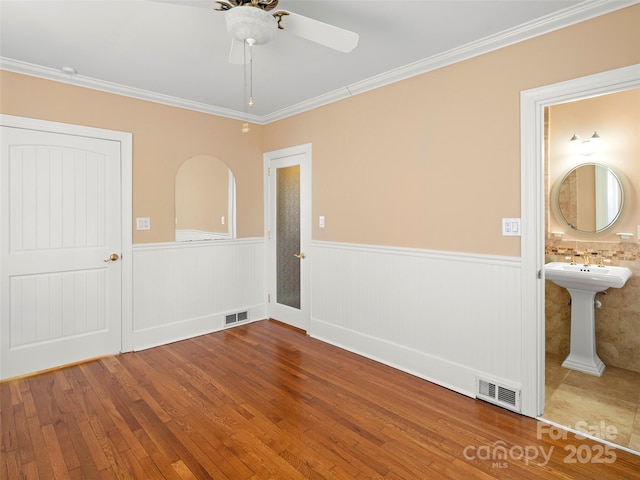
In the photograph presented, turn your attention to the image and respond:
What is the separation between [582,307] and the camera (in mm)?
3197

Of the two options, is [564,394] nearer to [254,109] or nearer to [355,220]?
[355,220]

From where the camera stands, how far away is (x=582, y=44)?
2.21m

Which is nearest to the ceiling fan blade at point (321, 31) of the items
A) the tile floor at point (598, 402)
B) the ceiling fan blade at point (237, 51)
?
the ceiling fan blade at point (237, 51)

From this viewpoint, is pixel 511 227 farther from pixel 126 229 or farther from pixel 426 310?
pixel 126 229

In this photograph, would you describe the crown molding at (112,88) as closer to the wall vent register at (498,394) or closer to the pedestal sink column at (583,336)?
the wall vent register at (498,394)

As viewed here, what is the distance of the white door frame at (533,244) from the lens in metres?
2.40

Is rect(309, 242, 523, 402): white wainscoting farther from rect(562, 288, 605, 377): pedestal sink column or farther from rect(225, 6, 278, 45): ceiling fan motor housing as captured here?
rect(225, 6, 278, 45): ceiling fan motor housing

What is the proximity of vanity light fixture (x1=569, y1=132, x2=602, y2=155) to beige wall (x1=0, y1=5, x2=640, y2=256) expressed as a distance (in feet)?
4.77

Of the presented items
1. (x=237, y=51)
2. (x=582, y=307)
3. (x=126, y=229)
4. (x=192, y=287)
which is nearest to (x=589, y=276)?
(x=582, y=307)

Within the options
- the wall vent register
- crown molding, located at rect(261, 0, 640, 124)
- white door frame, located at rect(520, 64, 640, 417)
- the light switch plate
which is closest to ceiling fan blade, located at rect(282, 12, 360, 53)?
crown molding, located at rect(261, 0, 640, 124)

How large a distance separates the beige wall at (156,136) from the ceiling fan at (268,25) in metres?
1.89

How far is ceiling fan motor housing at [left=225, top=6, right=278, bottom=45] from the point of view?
1806 mm

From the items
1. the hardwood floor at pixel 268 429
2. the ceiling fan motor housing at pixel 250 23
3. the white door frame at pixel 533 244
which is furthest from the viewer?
the white door frame at pixel 533 244

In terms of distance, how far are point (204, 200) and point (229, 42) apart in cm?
Answer: 200
